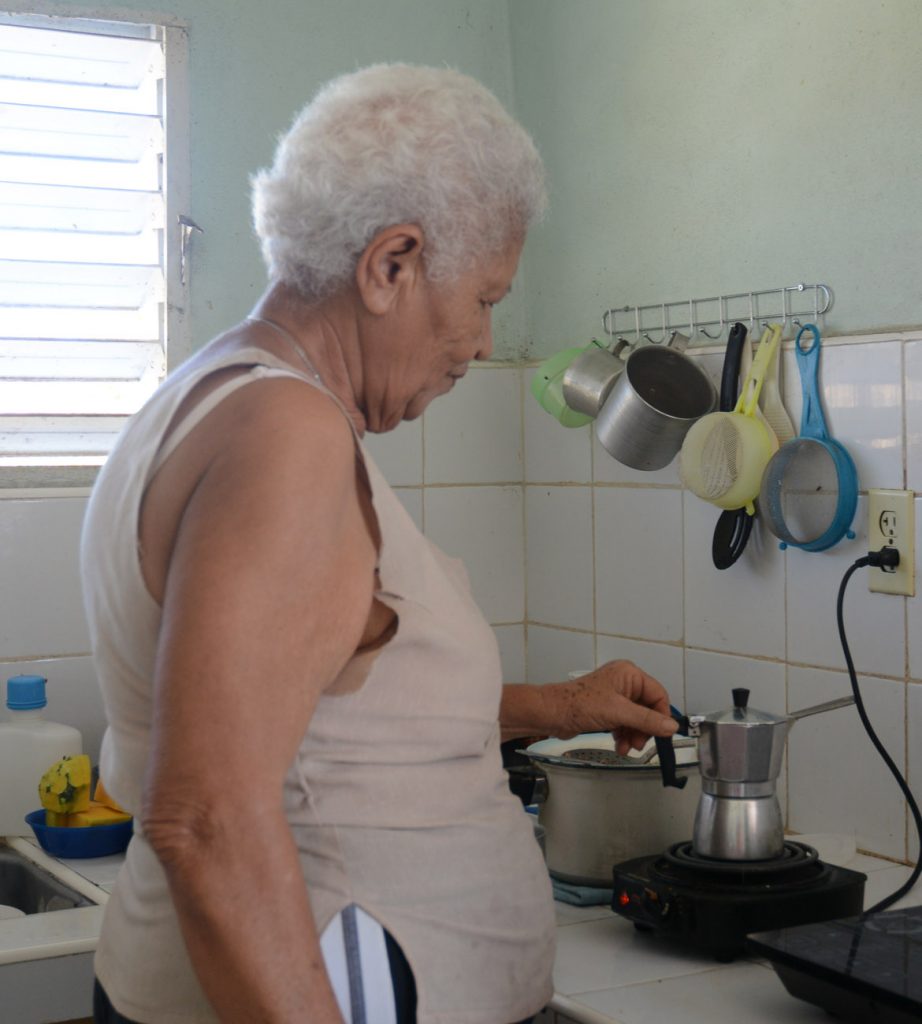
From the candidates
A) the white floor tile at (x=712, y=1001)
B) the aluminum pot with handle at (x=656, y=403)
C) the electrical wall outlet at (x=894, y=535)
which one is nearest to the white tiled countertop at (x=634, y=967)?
the white floor tile at (x=712, y=1001)

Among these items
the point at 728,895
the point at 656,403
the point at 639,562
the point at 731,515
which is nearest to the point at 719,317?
the point at 656,403

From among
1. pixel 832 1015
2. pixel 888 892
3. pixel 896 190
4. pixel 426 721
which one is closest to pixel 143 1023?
pixel 426 721

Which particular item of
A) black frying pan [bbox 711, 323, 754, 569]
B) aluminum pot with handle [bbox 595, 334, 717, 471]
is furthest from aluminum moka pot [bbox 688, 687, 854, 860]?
aluminum pot with handle [bbox 595, 334, 717, 471]

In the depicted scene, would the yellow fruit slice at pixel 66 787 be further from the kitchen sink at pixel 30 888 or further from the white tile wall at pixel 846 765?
the white tile wall at pixel 846 765

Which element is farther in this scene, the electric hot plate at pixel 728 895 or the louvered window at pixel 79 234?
the louvered window at pixel 79 234

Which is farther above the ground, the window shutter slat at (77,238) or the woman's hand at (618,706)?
the window shutter slat at (77,238)

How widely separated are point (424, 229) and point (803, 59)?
978 mm

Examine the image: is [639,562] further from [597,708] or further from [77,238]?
[77,238]

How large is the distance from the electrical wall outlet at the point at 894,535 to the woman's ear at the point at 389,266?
32.8 inches

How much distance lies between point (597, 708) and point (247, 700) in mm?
599

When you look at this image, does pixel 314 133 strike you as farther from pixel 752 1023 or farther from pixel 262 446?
pixel 752 1023

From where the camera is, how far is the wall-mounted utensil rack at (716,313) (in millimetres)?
1686

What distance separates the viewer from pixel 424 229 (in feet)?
2.99

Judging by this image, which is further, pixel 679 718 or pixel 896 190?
pixel 896 190
